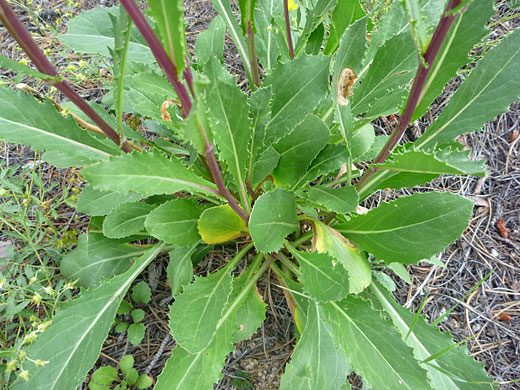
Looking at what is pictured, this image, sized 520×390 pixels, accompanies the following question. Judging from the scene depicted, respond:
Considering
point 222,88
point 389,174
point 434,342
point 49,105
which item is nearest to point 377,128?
point 389,174

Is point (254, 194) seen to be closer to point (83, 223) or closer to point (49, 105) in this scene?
point (49, 105)

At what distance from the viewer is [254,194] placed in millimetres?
1313

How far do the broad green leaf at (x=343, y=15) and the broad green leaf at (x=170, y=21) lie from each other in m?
0.89

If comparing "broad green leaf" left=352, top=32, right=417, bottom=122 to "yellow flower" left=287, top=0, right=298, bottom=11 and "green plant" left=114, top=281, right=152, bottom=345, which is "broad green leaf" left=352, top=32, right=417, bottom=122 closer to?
"yellow flower" left=287, top=0, right=298, bottom=11

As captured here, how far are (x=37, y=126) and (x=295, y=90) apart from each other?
78 centimetres

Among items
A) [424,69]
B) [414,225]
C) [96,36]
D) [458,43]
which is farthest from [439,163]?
[96,36]

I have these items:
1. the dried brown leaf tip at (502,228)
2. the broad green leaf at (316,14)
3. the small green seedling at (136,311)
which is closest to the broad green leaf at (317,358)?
the small green seedling at (136,311)

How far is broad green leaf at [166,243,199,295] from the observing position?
1.25 metres

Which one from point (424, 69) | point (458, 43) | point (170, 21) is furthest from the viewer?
point (458, 43)

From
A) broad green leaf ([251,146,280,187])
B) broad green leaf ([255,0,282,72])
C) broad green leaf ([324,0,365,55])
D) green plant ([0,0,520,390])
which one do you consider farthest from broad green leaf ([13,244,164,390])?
broad green leaf ([324,0,365,55])

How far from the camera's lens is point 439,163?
76cm

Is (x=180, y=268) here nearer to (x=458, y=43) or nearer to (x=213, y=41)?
(x=213, y=41)

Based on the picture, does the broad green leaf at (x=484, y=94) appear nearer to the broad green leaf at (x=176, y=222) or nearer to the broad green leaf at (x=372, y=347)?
the broad green leaf at (x=372, y=347)

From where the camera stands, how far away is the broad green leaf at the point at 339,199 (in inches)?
42.1
